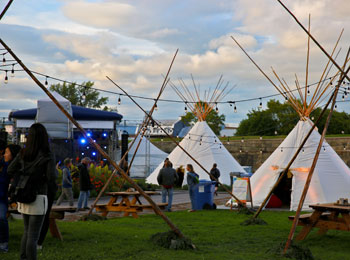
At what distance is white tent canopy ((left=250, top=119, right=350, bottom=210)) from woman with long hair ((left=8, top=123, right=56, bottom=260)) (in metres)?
11.5

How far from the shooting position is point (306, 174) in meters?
16.7

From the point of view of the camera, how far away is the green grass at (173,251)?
7183mm

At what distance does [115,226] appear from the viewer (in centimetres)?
1066

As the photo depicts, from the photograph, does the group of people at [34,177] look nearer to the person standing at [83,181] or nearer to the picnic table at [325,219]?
the picnic table at [325,219]

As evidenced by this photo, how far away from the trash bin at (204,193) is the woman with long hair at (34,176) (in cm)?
986

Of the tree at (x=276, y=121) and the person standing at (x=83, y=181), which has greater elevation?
the tree at (x=276, y=121)

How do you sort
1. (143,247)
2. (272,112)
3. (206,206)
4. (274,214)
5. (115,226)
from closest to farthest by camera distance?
(143,247), (115,226), (274,214), (206,206), (272,112)

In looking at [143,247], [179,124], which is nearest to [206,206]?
[143,247]

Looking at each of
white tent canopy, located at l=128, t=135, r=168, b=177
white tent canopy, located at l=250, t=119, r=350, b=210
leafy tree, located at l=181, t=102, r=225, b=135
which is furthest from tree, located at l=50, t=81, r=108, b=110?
white tent canopy, located at l=250, t=119, r=350, b=210

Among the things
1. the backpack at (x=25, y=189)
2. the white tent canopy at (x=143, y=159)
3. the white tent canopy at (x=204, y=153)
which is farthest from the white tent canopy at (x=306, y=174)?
the white tent canopy at (x=143, y=159)

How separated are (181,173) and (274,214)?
1257 centimetres

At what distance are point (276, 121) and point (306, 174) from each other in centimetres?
4586

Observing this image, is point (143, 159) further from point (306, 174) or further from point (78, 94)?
point (78, 94)

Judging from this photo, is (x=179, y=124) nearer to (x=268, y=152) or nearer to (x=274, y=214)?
(x=268, y=152)
